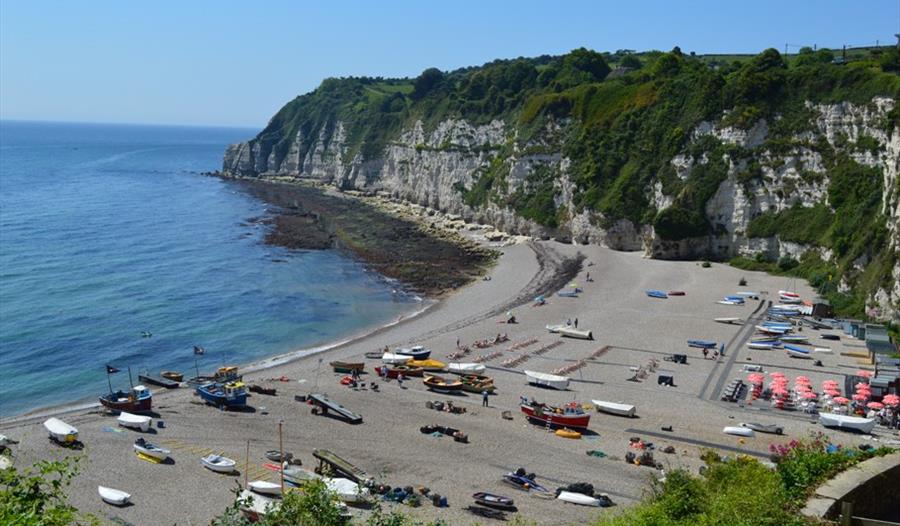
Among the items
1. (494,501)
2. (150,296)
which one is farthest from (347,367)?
(150,296)

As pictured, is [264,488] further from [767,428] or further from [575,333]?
[575,333]

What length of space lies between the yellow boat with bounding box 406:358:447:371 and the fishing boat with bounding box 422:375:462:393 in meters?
1.63

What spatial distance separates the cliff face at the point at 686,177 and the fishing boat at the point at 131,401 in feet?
140

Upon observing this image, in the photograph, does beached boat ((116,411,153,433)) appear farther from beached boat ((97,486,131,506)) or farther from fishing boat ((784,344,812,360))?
fishing boat ((784,344,812,360))

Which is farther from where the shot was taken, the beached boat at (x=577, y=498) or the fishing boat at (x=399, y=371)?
the fishing boat at (x=399, y=371)

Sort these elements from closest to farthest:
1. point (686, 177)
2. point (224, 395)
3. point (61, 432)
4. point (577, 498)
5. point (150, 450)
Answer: point (577, 498) → point (150, 450) → point (61, 432) → point (224, 395) → point (686, 177)

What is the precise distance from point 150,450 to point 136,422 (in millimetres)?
3499

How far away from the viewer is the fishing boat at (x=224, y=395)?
36.1 metres

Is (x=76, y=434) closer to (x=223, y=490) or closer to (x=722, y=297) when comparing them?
(x=223, y=490)

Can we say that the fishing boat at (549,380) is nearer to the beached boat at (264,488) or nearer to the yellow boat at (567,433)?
the yellow boat at (567,433)

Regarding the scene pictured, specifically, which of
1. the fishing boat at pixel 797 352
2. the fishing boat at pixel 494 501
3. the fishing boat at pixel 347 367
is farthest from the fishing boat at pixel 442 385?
the fishing boat at pixel 797 352

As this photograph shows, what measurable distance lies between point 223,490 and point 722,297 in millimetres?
41532

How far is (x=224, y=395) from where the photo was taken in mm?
36188

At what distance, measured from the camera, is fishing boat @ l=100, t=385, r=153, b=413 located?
34.8 m
